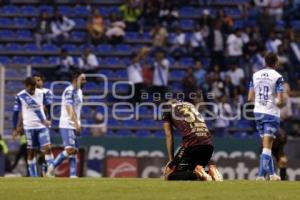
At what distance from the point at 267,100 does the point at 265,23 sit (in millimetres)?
16578

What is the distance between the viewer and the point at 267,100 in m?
20.1

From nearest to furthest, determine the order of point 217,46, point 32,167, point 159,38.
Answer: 1. point 32,167
2. point 217,46
3. point 159,38

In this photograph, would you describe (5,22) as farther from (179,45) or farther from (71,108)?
(71,108)

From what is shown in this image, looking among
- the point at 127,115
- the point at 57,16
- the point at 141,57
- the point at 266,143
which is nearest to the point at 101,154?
the point at 127,115

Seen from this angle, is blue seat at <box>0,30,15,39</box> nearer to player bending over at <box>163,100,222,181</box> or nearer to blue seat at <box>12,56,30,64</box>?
blue seat at <box>12,56,30,64</box>

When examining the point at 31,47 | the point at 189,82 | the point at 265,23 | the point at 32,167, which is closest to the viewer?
the point at 32,167

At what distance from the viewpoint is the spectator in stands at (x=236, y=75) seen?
3388cm

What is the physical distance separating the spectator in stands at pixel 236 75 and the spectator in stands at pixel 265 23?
2.58 meters

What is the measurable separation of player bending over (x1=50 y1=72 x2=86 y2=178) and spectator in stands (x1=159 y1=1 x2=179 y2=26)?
12.7 meters

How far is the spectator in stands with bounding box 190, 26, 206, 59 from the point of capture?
35.9m

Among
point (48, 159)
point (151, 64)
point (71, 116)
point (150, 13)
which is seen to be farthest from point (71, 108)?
point (150, 13)

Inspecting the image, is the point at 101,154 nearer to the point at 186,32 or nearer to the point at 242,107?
the point at 242,107

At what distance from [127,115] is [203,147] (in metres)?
14.1

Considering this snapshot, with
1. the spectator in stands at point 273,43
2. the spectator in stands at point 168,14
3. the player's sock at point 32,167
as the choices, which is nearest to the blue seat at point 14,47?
the spectator in stands at point 168,14
